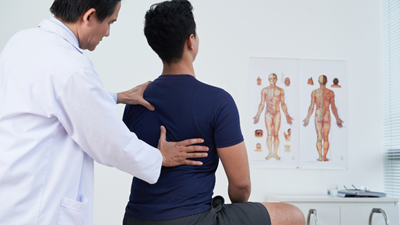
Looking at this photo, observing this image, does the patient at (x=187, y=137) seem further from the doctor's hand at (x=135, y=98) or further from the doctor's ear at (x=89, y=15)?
the doctor's ear at (x=89, y=15)

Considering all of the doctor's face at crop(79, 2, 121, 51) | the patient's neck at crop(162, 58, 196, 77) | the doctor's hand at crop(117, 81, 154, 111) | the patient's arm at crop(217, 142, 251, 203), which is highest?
the doctor's face at crop(79, 2, 121, 51)

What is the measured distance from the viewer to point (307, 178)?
3.29 meters

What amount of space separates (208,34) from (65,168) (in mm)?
2518

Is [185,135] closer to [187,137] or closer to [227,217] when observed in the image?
[187,137]

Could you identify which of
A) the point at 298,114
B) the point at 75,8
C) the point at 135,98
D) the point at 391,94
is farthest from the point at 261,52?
the point at 75,8

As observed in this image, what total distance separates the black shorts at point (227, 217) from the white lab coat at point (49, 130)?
267 millimetres

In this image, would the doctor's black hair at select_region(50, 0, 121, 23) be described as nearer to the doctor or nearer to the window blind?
the doctor

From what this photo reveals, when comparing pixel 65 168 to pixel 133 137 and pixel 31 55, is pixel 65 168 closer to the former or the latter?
pixel 133 137

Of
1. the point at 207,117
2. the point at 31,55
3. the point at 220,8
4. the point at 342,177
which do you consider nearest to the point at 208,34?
the point at 220,8

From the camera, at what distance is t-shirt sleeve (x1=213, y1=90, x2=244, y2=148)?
122 centimetres

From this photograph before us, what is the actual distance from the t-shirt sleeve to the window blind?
276cm

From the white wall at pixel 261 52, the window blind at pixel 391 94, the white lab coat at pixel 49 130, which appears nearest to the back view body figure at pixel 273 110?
the white wall at pixel 261 52

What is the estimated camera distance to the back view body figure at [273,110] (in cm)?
327

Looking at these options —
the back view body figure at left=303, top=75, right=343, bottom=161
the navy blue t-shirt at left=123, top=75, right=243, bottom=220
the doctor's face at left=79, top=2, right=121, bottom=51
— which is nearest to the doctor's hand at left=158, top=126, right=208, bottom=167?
the navy blue t-shirt at left=123, top=75, right=243, bottom=220
